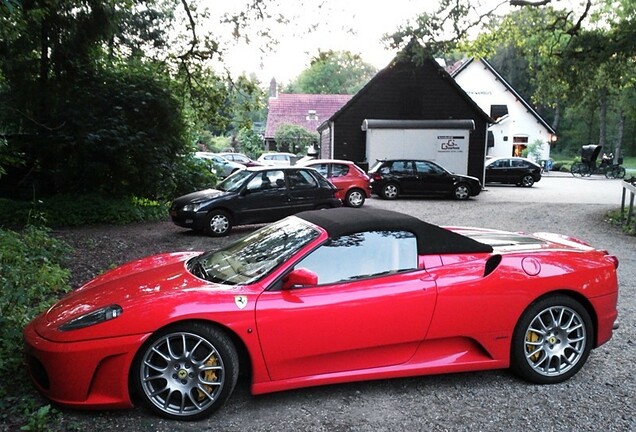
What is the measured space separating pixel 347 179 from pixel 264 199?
5.06 meters

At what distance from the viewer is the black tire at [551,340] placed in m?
3.94

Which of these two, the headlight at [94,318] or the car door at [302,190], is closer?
the headlight at [94,318]

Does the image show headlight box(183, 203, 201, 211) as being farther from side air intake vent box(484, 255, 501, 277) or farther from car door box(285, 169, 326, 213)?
side air intake vent box(484, 255, 501, 277)

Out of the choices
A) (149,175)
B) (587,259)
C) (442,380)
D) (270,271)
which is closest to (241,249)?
(270,271)

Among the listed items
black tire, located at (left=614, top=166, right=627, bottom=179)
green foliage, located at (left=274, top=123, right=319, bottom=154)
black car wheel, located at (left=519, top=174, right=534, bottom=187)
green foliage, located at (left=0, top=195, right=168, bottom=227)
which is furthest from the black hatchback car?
green foliage, located at (left=274, top=123, right=319, bottom=154)

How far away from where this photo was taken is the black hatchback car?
10750mm

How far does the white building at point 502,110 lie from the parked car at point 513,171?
12421 mm

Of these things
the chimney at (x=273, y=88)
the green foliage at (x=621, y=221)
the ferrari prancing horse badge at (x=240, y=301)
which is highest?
the chimney at (x=273, y=88)

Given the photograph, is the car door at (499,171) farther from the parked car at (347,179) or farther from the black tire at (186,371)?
A: the black tire at (186,371)

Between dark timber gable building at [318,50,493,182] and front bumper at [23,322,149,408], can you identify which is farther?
dark timber gable building at [318,50,493,182]

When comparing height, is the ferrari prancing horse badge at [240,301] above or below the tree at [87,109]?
below

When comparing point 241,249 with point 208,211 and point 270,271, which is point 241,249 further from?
point 208,211

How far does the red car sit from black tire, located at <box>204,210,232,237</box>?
20.9ft

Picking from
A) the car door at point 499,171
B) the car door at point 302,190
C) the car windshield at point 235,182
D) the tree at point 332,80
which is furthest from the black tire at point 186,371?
the tree at point 332,80
